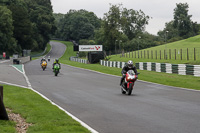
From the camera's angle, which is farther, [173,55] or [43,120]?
[173,55]

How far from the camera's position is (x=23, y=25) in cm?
10650

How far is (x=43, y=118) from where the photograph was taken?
351 inches

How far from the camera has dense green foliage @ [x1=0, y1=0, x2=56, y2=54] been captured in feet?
298

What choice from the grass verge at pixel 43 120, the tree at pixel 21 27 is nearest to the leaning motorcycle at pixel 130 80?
the grass verge at pixel 43 120

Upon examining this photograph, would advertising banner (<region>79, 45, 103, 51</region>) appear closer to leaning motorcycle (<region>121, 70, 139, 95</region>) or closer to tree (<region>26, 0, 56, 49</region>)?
tree (<region>26, 0, 56, 49</region>)

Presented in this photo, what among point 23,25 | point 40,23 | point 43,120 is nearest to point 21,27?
point 23,25

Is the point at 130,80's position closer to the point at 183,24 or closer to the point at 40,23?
the point at 40,23

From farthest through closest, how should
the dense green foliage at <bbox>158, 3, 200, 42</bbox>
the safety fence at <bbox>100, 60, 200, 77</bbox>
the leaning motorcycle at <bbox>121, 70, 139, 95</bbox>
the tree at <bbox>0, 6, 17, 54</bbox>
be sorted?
Result: 1. the dense green foliage at <bbox>158, 3, 200, 42</bbox>
2. the tree at <bbox>0, 6, 17, 54</bbox>
3. the safety fence at <bbox>100, 60, 200, 77</bbox>
4. the leaning motorcycle at <bbox>121, 70, 139, 95</bbox>

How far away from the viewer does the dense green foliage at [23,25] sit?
90.7m

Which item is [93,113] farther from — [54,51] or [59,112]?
[54,51]

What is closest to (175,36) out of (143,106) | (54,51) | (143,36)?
(143,36)

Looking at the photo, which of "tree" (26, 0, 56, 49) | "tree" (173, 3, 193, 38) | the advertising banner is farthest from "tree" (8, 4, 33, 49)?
"tree" (173, 3, 193, 38)

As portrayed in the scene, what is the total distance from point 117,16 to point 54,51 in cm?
2982

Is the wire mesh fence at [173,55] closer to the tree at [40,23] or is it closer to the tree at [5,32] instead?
the tree at [5,32]
